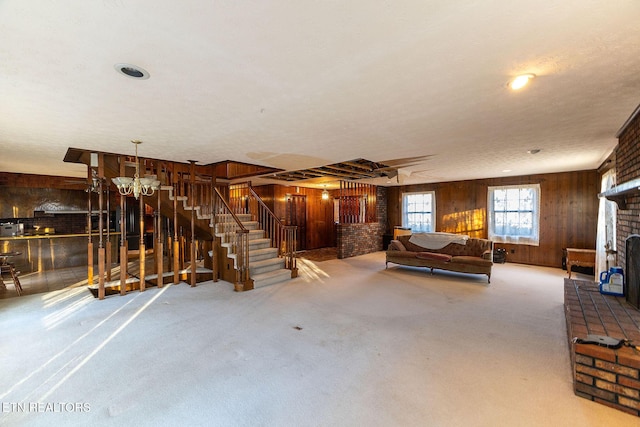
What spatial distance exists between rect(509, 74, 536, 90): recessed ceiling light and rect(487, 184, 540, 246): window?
20.9 feet

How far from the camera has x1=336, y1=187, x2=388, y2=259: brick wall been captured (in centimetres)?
824

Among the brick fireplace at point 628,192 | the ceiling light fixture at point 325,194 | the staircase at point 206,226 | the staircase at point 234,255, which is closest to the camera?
the brick fireplace at point 628,192

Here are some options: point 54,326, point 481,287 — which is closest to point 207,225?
point 54,326

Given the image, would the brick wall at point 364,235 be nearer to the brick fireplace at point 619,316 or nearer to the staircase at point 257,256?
the staircase at point 257,256

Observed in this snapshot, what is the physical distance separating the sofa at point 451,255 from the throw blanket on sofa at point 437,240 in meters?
0.02

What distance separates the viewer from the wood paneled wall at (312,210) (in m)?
9.14

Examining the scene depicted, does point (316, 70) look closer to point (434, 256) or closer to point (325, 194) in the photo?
point (434, 256)

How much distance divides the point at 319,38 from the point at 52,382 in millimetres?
3324

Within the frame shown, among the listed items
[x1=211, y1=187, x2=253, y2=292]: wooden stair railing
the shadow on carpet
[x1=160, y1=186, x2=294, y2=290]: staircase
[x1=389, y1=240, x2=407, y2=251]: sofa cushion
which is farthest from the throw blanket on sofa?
[x1=211, y1=187, x2=253, y2=292]: wooden stair railing

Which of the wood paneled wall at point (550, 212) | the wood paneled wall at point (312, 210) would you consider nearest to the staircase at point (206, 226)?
the wood paneled wall at point (312, 210)

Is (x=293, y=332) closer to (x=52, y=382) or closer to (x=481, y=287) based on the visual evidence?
(x=52, y=382)

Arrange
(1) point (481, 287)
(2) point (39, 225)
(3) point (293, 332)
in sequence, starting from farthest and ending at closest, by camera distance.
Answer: (2) point (39, 225)
(1) point (481, 287)
(3) point (293, 332)

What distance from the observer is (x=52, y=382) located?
227 centimetres

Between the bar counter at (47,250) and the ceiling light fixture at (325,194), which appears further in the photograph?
the ceiling light fixture at (325,194)
